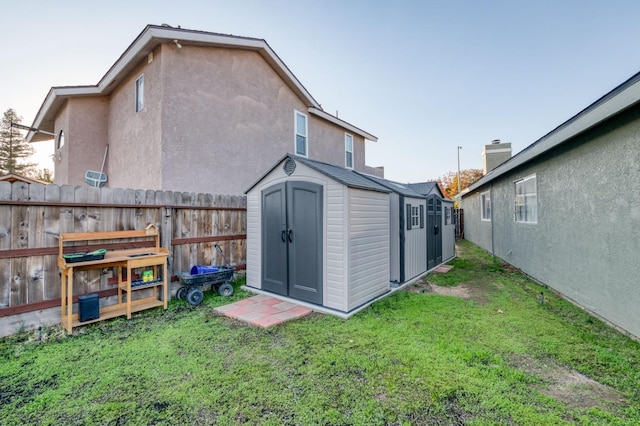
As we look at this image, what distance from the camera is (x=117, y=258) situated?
399 cm

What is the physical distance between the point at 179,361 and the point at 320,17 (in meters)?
9.70

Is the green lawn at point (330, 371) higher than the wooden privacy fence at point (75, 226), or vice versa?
the wooden privacy fence at point (75, 226)

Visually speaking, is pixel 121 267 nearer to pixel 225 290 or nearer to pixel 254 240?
pixel 225 290

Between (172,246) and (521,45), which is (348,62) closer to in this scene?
(521,45)

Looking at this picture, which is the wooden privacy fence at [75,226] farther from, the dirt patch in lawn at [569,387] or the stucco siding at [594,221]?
the stucco siding at [594,221]

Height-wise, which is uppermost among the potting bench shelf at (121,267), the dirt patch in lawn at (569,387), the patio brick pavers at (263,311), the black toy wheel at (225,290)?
the potting bench shelf at (121,267)

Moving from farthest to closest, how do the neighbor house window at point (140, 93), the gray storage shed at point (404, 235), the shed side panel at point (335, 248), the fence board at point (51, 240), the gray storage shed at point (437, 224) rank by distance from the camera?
the gray storage shed at point (437, 224) < the neighbor house window at point (140, 93) < the gray storage shed at point (404, 235) < the shed side panel at point (335, 248) < the fence board at point (51, 240)

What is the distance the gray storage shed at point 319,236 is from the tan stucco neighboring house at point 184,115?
7.37 feet

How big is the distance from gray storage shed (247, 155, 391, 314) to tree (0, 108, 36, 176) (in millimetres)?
37012

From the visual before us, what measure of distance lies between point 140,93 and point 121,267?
5310mm

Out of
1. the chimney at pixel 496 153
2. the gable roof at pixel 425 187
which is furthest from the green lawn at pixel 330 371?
the chimney at pixel 496 153

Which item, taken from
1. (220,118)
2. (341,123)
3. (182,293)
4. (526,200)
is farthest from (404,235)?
(341,123)

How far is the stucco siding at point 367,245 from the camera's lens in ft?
14.3

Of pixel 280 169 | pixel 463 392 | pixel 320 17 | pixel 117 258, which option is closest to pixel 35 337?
pixel 117 258
